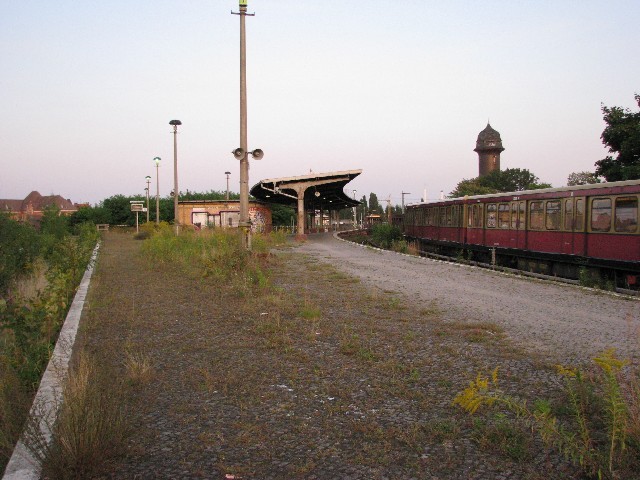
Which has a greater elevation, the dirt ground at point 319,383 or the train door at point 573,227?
the train door at point 573,227

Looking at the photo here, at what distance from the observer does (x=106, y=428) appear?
3.41m

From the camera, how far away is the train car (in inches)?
494

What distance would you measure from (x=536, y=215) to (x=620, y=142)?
13511mm

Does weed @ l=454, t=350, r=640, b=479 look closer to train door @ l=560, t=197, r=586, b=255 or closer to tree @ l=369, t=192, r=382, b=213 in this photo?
train door @ l=560, t=197, r=586, b=255

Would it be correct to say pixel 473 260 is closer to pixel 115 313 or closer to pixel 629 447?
pixel 115 313

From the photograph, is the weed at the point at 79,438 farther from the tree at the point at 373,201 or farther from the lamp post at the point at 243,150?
the tree at the point at 373,201

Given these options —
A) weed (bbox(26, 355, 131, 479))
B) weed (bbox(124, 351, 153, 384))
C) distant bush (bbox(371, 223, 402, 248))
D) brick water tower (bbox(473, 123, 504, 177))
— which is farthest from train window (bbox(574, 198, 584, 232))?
brick water tower (bbox(473, 123, 504, 177))

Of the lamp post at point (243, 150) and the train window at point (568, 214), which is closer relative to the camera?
the lamp post at point (243, 150)

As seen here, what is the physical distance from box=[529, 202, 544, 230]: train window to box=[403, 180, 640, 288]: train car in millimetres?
29

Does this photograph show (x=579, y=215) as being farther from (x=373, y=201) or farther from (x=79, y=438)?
(x=373, y=201)

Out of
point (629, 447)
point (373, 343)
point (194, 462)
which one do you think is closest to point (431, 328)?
point (373, 343)

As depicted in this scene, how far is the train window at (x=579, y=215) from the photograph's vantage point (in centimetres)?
1395

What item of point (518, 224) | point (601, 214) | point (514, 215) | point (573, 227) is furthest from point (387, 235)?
point (601, 214)

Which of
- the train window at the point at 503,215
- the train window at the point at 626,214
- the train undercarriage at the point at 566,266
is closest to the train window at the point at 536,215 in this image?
the train undercarriage at the point at 566,266
